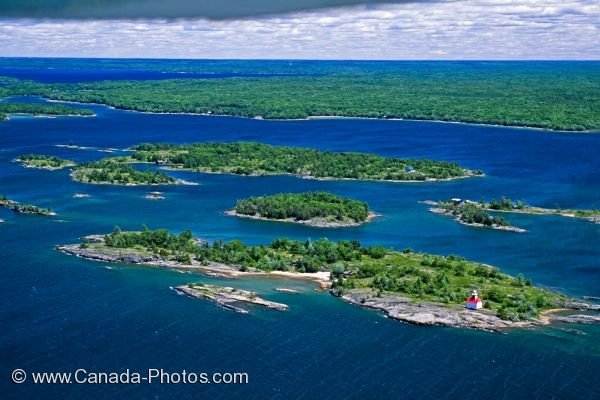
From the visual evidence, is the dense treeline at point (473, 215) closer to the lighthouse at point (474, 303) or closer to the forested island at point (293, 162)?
the forested island at point (293, 162)

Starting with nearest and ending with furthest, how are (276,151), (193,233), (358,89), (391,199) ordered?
(193,233) → (391,199) → (276,151) → (358,89)

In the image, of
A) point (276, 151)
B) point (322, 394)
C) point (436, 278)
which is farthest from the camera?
point (276, 151)

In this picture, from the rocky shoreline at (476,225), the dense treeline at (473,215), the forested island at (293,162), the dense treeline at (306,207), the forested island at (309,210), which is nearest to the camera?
the rocky shoreline at (476,225)

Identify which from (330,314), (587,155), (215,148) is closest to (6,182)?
(215,148)

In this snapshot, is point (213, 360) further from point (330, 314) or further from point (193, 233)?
point (193, 233)

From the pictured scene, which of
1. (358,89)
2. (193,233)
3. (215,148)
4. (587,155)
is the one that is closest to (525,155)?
Answer: (587,155)

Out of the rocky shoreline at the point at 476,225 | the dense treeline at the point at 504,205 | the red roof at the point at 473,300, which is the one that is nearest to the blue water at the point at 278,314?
the rocky shoreline at the point at 476,225

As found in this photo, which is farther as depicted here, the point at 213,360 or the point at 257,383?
the point at 213,360
